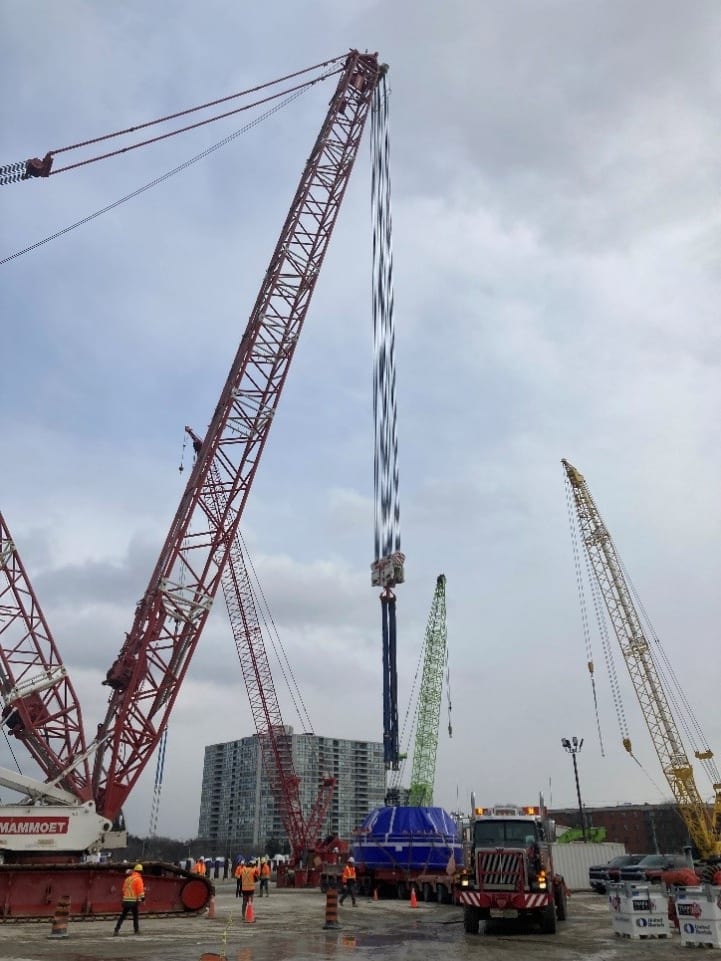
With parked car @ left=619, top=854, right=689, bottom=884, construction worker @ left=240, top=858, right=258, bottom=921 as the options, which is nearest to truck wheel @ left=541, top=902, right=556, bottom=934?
construction worker @ left=240, top=858, right=258, bottom=921

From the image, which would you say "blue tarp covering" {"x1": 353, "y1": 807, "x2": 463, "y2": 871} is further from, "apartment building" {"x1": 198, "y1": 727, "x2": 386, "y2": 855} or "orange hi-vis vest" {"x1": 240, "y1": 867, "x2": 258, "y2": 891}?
"apartment building" {"x1": 198, "y1": 727, "x2": 386, "y2": 855}

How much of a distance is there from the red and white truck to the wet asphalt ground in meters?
0.49

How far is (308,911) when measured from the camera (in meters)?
24.5

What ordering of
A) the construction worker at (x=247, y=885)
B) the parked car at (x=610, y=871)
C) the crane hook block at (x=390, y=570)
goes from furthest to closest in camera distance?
the crane hook block at (x=390, y=570)
the parked car at (x=610, y=871)
the construction worker at (x=247, y=885)

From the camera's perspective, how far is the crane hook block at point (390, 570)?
145ft

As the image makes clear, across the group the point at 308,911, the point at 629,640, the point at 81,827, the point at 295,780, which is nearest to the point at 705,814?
the point at 629,640

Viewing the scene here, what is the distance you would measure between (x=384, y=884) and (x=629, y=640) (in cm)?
3862

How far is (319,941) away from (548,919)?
5247mm

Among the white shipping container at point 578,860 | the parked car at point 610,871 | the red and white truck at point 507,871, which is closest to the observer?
the red and white truck at point 507,871

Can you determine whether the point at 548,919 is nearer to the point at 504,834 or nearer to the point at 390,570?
the point at 504,834

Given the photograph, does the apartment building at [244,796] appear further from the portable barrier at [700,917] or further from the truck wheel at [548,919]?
the portable barrier at [700,917]

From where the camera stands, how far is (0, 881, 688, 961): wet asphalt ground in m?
13.3

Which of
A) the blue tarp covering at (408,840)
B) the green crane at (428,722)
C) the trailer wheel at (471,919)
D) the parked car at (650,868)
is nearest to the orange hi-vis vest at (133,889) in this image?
the trailer wheel at (471,919)

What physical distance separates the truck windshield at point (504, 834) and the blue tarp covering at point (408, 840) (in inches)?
507
